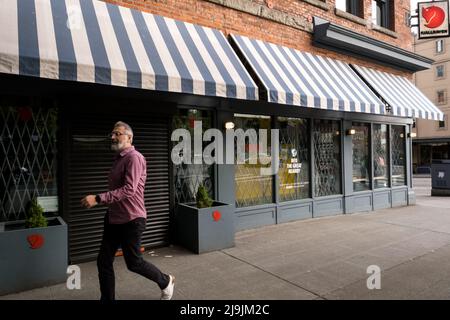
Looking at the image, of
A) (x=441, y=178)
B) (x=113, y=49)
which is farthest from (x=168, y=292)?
(x=441, y=178)

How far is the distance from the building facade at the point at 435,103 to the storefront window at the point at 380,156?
85.3 feet

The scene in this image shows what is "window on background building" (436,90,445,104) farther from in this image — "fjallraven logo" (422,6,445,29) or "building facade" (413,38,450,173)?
"fjallraven logo" (422,6,445,29)

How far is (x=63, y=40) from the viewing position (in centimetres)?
440

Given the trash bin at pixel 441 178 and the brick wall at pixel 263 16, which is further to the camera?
the trash bin at pixel 441 178

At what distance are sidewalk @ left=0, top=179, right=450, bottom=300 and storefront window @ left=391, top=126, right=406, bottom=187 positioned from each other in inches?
142

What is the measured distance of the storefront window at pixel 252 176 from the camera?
24.2ft

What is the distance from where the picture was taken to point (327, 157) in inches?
360

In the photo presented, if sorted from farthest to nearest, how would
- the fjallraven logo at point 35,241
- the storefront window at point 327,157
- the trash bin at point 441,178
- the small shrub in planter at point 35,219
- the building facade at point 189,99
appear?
the trash bin at point 441,178
the storefront window at point 327,157
the building facade at point 189,99
the small shrub in planter at point 35,219
the fjallraven logo at point 35,241

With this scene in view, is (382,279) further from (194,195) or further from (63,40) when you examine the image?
(63,40)

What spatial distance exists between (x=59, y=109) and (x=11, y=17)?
145 cm

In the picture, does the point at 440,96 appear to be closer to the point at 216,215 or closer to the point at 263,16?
the point at 263,16

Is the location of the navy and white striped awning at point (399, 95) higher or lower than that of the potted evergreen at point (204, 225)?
higher

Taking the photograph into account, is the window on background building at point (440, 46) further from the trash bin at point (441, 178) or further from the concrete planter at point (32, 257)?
the concrete planter at point (32, 257)

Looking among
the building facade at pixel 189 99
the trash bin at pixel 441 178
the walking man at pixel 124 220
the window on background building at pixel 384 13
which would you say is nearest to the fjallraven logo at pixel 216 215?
the building facade at pixel 189 99
